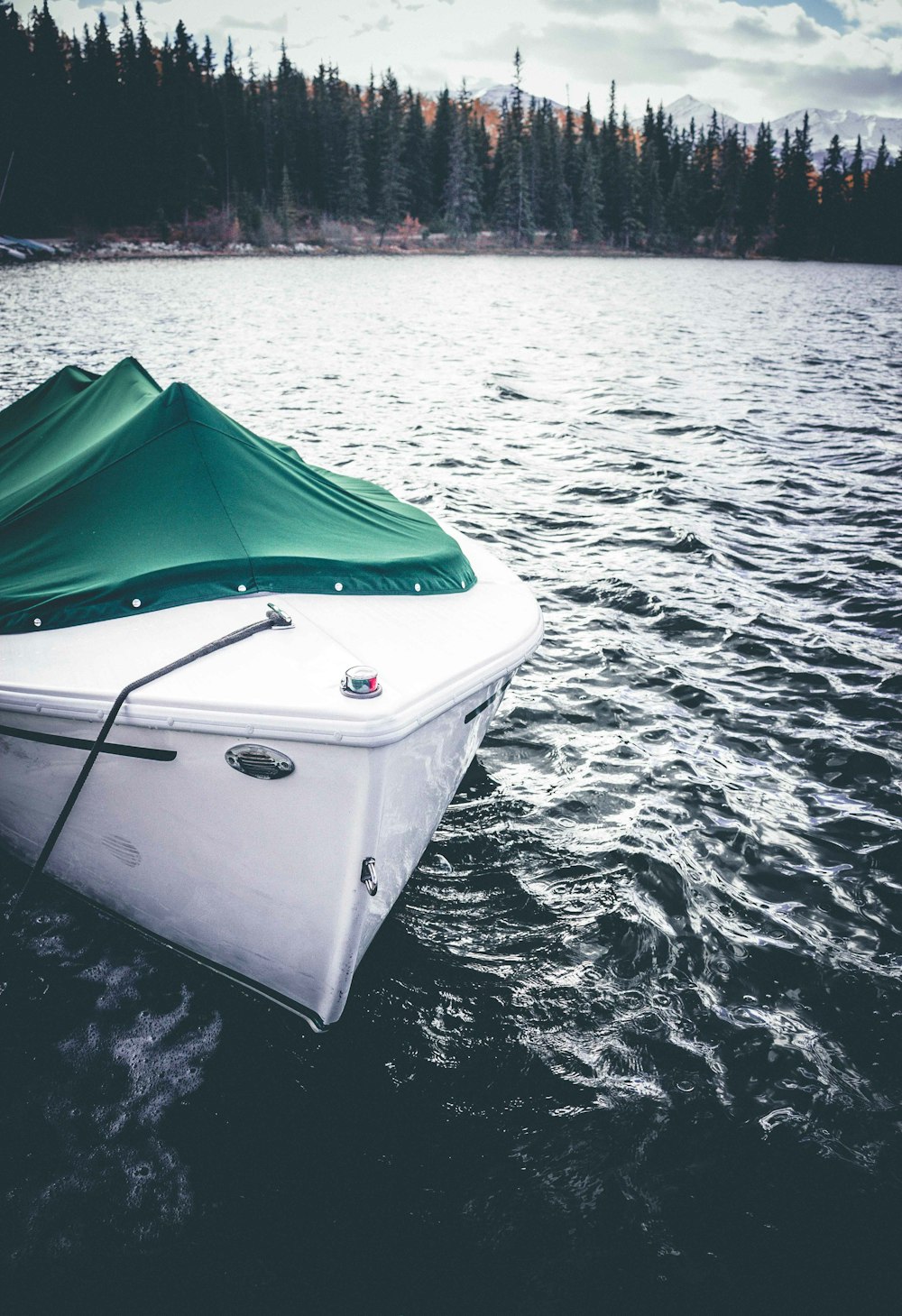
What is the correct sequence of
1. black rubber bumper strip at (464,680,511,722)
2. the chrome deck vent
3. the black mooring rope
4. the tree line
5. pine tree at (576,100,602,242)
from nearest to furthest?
the chrome deck vent
the black mooring rope
black rubber bumper strip at (464,680,511,722)
the tree line
pine tree at (576,100,602,242)

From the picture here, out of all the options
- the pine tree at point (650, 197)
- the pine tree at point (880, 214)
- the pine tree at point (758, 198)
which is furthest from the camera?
the pine tree at point (650, 197)

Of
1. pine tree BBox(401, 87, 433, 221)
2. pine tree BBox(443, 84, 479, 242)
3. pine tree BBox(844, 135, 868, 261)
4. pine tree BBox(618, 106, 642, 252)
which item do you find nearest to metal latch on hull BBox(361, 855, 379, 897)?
pine tree BBox(443, 84, 479, 242)

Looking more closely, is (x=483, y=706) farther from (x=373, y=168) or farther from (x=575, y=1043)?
(x=373, y=168)

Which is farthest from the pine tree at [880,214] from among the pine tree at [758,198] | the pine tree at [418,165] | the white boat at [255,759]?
the white boat at [255,759]

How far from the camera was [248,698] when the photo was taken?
2.74 meters

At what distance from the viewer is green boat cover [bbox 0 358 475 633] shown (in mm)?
3383

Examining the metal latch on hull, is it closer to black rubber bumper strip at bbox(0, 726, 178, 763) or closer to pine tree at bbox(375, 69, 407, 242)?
black rubber bumper strip at bbox(0, 726, 178, 763)

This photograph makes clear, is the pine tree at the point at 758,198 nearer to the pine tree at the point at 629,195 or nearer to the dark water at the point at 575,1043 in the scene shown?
the pine tree at the point at 629,195

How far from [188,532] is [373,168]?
94.0 m

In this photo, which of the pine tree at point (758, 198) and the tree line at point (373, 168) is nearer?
the tree line at point (373, 168)

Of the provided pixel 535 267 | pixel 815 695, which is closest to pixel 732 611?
pixel 815 695

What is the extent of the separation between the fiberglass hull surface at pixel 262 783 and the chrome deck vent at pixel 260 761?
1.0 inches

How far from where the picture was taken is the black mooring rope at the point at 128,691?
2.82 meters

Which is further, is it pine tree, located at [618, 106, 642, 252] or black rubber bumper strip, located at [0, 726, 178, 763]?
pine tree, located at [618, 106, 642, 252]
